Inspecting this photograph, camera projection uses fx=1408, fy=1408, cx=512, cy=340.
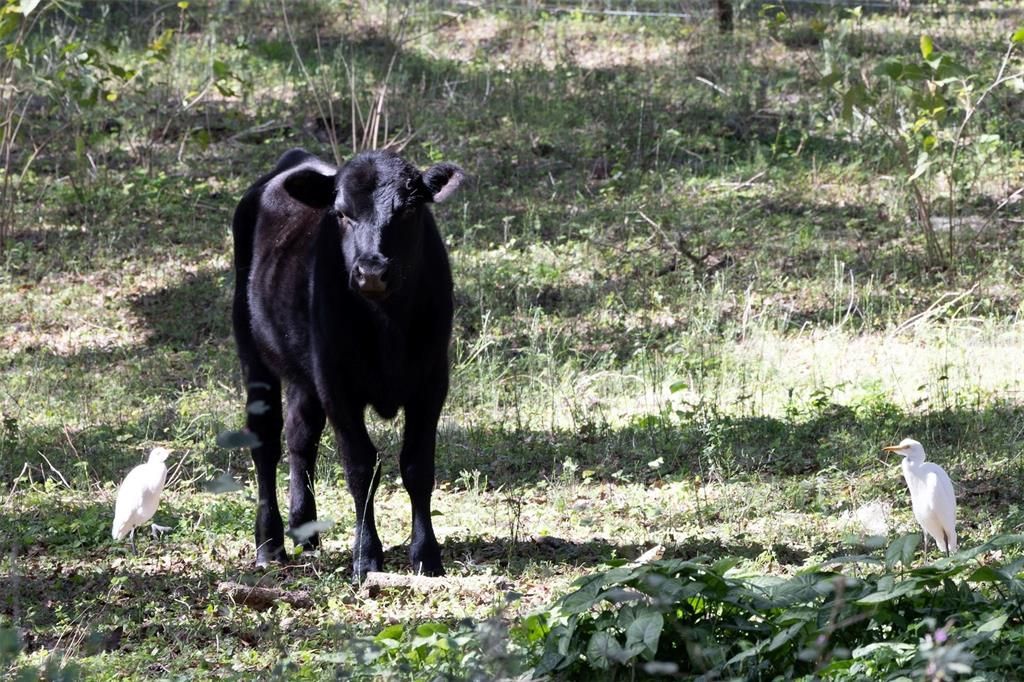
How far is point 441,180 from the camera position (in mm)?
7328

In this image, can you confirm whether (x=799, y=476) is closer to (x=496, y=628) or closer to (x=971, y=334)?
(x=971, y=334)

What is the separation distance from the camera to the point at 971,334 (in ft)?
36.9

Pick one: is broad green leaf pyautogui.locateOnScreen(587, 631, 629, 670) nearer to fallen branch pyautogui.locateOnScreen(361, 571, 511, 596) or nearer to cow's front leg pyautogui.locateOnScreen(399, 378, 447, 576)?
fallen branch pyautogui.locateOnScreen(361, 571, 511, 596)

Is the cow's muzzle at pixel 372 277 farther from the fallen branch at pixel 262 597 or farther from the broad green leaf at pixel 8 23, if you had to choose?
the broad green leaf at pixel 8 23

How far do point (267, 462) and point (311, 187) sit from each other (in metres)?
1.73

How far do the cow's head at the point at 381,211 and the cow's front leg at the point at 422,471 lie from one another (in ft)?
2.57

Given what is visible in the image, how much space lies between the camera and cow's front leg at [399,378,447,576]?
7.26 metres

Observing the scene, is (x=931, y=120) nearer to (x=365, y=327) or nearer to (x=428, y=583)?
A: (x=365, y=327)

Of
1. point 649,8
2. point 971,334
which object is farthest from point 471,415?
point 649,8

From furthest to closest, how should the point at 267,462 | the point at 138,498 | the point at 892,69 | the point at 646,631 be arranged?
the point at 892,69 < the point at 267,462 < the point at 138,498 < the point at 646,631

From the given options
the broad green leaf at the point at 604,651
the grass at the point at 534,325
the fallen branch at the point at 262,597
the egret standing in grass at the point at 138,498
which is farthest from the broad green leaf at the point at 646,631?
the egret standing in grass at the point at 138,498

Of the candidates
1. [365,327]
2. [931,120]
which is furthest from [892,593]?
[931,120]

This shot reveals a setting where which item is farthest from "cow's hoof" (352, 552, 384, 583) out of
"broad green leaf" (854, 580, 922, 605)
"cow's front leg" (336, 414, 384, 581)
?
"broad green leaf" (854, 580, 922, 605)

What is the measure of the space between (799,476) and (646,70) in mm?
10193
